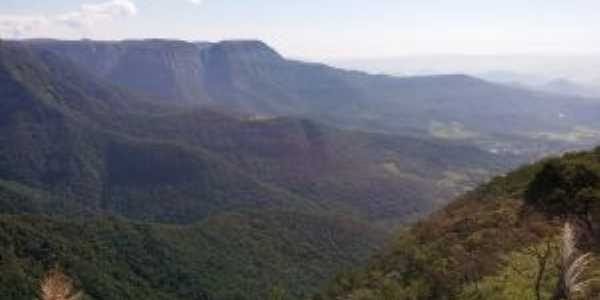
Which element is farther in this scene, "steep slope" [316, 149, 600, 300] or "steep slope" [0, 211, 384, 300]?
"steep slope" [0, 211, 384, 300]

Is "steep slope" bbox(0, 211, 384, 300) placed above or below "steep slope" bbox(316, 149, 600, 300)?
below

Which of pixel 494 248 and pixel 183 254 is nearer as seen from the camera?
pixel 494 248

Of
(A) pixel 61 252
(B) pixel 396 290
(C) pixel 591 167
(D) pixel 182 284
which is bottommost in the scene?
(D) pixel 182 284

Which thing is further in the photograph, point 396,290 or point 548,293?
point 396,290

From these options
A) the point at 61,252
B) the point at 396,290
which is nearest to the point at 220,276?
the point at 61,252

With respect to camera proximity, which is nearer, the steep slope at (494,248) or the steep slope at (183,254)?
the steep slope at (494,248)

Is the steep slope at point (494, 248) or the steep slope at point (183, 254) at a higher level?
the steep slope at point (494, 248)

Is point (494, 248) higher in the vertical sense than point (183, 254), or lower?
higher

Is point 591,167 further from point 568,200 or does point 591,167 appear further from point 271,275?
point 271,275
